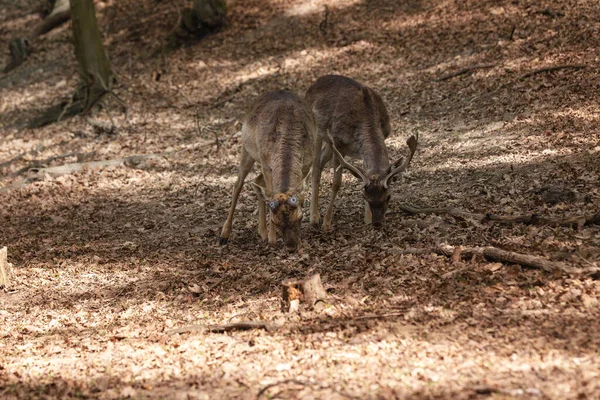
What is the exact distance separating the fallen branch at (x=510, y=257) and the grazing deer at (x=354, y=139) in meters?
1.42

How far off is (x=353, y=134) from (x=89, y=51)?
1148cm

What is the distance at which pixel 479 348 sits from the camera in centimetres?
605

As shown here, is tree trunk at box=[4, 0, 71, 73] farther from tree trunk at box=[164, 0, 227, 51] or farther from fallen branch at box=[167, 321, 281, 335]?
fallen branch at box=[167, 321, 281, 335]

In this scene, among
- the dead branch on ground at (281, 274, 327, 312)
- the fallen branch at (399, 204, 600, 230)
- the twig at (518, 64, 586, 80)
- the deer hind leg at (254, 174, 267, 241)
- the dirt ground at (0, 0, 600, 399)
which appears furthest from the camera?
the twig at (518, 64, 586, 80)

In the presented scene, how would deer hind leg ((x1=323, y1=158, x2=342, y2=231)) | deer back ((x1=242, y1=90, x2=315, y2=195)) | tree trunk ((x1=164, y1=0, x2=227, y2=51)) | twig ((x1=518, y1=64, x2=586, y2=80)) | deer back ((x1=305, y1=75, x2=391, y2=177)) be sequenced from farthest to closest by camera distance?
tree trunk ((x1=164, y1=0, x2=227, y2=51)) → twig ((x1=518, y1=64, x2=586, y2=80)) → deer hind leg ((x1=323, y1=158, x2=342, y2=231)) → deer back ((x1=305, y1=75, x2=391, y2=177)) → deer back ((x1=242, y1=90, x2=315, y2=195))

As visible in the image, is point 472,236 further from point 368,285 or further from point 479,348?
point 479,348

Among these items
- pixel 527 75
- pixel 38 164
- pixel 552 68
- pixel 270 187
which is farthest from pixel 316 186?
pixel 38 164

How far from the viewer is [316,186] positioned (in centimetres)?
1080

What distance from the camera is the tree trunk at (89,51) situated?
61.0ft

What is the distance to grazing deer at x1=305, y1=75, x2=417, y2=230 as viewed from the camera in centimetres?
955

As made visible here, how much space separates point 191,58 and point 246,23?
2.32m

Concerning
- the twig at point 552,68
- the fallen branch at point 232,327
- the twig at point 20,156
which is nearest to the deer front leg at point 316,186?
the fallen branch at point 232,327

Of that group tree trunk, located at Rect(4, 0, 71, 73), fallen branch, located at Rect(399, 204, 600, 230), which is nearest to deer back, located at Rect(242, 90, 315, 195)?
fallen branch, located at Rect(399, 204, 600, 230)

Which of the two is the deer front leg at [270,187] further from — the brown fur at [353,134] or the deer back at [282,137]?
the brown fur at [353,134]
